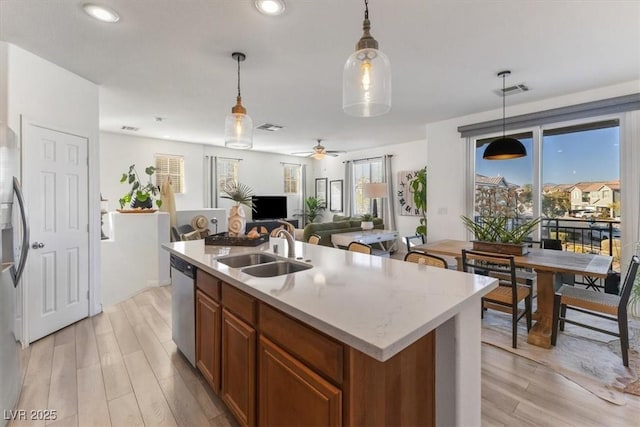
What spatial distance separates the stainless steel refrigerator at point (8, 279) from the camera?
5.48ft

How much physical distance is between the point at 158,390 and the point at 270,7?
8.98 ft

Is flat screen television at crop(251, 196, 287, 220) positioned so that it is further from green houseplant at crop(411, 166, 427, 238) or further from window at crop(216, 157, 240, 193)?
green houseplant at crop(411, 166, 427, 238)

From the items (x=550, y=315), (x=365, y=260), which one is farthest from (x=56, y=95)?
(x=550, y=315)

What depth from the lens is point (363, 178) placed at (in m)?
8.16

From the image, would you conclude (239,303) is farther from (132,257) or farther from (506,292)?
(132,257)

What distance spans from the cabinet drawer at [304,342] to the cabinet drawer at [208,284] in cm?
55

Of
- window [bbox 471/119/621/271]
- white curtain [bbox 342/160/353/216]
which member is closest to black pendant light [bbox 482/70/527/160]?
window [bbox 471/119/621/271]

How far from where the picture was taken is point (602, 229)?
3740 mm

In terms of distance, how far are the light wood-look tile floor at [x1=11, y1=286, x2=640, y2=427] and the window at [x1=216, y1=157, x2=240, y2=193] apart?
5.10m

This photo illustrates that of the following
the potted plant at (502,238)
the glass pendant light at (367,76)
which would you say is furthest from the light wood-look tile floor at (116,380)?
the potted plant at (502,238)

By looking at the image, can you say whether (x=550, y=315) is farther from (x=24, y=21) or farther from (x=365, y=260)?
(x=24, y=21)

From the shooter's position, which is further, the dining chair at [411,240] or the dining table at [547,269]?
the dining chair at [411,240]

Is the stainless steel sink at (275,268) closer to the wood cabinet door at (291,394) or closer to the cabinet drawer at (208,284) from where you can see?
the cabinet drawer at (208,284)

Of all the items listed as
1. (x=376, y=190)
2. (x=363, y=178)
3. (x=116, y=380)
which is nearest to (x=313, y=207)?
(x=363, y=178)
